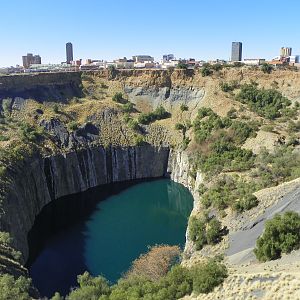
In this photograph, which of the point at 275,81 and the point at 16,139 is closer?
the point at 16,139

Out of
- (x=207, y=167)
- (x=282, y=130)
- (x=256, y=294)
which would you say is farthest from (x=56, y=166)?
(x=256, y=294)

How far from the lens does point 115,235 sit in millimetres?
50406

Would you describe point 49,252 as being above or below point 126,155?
below

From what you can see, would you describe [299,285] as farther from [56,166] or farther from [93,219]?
[56,166]

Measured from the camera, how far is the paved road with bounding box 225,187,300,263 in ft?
107

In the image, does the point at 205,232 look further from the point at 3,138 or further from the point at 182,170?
the point at 3,138

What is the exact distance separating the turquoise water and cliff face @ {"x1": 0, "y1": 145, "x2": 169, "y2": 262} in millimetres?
3716

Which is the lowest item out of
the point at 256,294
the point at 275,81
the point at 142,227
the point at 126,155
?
the point at 142,227

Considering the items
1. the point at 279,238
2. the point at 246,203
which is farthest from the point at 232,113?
the point at 279,238

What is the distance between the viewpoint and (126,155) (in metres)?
69.9

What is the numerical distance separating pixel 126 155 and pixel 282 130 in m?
26.7

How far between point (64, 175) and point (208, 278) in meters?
41.3

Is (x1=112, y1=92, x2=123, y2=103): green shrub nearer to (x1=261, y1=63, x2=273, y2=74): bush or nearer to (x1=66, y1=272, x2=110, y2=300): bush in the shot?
(x1=261, y1=63, x2=273, y2=74): bush

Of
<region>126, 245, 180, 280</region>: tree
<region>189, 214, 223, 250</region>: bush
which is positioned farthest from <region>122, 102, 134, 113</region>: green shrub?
<region>189, 214, 223, 250</region>: bush
